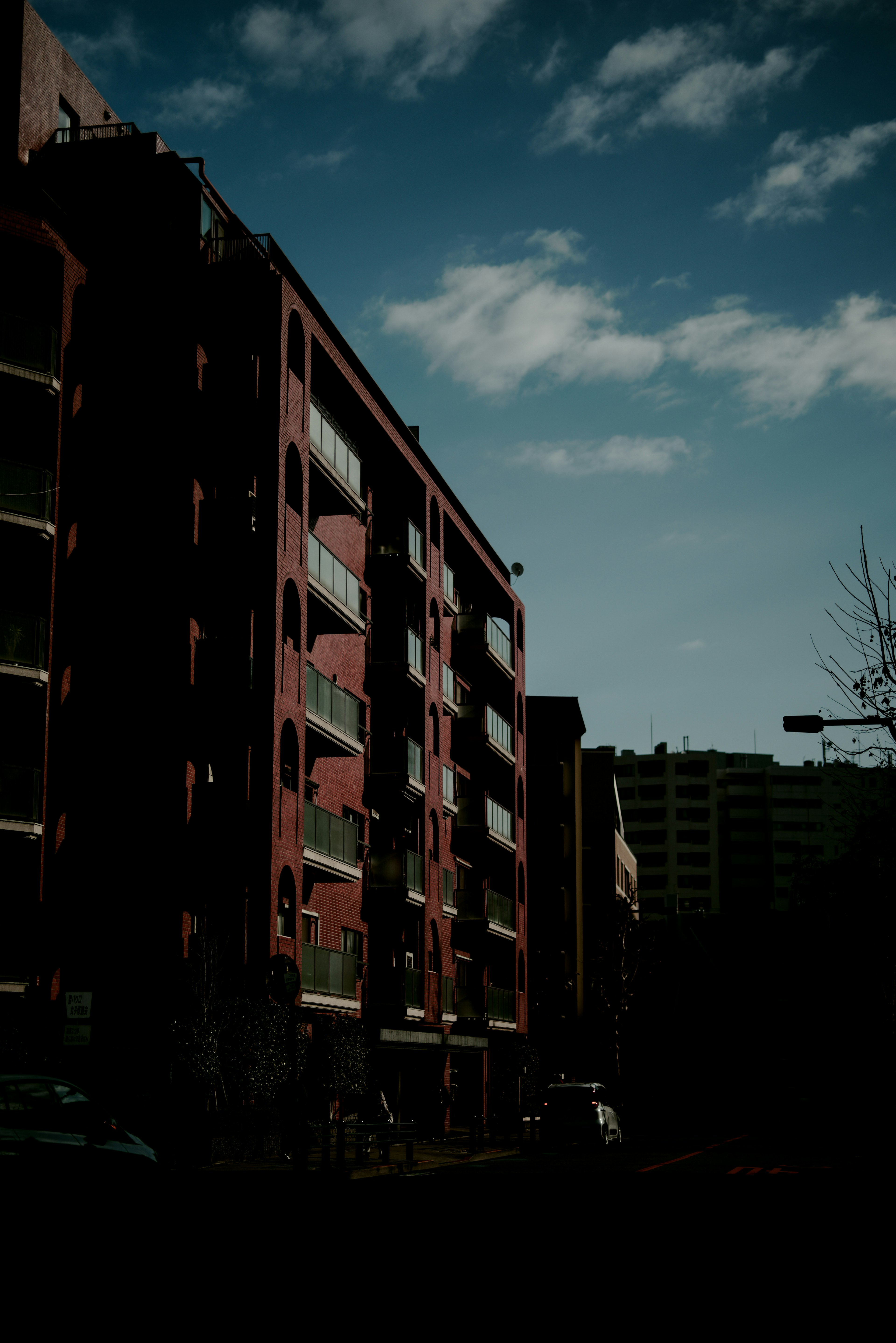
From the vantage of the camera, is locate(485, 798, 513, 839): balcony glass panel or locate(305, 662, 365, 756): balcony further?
locate(485, 798, 513, 839): balcony glass panel

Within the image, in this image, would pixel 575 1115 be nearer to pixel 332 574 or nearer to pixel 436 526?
pixel 332 574

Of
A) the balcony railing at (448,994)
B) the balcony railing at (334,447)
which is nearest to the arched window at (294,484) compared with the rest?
the balcony railing at (334,447)

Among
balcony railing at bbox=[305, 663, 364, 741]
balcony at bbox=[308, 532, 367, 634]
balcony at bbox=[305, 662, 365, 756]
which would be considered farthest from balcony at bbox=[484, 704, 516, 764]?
balcony railing at bbox=[305, 663, 364, 741]

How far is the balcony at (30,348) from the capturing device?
95.8 feet

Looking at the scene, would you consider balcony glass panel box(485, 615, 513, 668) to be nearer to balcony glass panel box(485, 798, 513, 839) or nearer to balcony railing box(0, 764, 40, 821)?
balcony glass panel box(485, 798, 513, 839)

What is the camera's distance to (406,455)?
43938 millimetres

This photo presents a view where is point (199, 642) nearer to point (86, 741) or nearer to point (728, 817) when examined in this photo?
point (86, 741)

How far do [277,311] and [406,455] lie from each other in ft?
37.0

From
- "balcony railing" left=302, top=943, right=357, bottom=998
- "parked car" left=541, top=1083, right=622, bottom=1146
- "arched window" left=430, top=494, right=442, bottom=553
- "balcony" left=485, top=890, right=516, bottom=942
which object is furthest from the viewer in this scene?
"balcony" left=485, top=890, right=516, bottom=942

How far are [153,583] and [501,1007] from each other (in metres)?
25.1

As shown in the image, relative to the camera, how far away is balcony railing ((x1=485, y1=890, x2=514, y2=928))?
161 ft

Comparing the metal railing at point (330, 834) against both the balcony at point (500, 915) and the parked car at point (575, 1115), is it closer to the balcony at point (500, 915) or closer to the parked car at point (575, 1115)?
the parked car at point (575, 1115)

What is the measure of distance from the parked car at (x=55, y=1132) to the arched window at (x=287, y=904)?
59.9 ft

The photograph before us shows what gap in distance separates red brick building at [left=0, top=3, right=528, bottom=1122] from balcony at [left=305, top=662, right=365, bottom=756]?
9 centimetres
